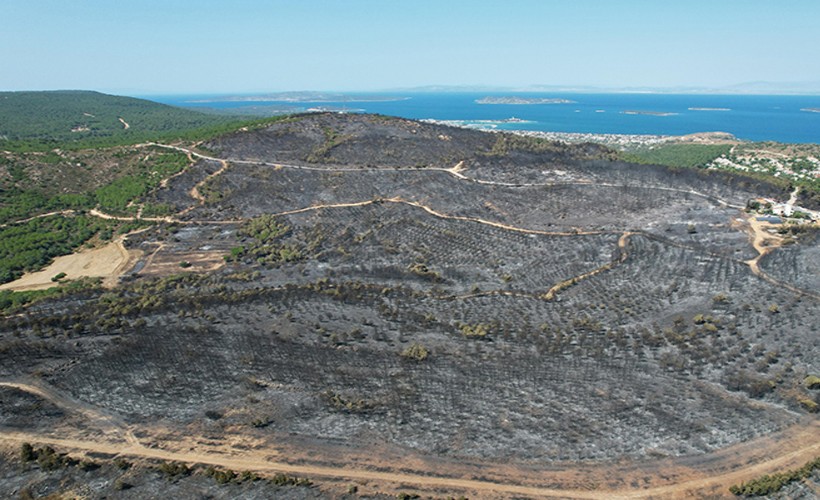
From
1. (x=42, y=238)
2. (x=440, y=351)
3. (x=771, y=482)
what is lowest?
(x=771, y=482)

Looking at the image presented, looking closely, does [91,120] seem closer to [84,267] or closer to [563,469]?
[84,267]

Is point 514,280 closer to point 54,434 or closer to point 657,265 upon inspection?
A: point 657,265

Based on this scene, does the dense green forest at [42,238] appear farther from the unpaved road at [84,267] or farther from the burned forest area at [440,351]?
the burned forest area at [440,351]

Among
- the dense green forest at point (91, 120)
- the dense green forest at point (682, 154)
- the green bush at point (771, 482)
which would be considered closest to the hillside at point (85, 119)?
the dense green forest at point (91, 120)

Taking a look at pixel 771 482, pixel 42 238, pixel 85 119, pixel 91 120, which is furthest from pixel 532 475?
pixel 85 119

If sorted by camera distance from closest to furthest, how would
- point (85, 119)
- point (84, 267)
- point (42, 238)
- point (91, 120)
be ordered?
point (84, 267)
point (42, 238)
point (91, 120)
point (85, 119)

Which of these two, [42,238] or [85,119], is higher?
[85,119]

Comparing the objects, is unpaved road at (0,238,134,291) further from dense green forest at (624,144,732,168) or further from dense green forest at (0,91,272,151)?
dense green forest at (624,144,732,168)

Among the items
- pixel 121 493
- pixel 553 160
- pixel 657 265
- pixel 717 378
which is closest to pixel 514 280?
pixel 657 265
